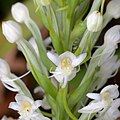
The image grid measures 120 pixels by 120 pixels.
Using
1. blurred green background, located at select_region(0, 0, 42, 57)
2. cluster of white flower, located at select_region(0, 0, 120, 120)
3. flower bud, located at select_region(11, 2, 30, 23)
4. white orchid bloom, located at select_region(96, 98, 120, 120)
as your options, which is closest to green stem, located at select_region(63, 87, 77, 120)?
cluster of white flower, located at select_region(0, 0, 120, 120)

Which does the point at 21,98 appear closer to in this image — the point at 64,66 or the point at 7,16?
the point at 64,66

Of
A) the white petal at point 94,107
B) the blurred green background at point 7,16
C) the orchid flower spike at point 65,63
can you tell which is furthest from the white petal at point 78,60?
the blurred green background at point 7,16

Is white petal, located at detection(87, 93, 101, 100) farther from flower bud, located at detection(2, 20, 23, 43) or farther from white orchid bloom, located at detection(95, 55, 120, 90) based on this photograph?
flower bud, located at detection(2, 20, 23, 43)

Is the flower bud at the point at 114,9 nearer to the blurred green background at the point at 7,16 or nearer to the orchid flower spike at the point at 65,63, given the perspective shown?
the orchid flower spike at the point at 65,63

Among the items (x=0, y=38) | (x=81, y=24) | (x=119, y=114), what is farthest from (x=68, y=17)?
(x=0, y=38)

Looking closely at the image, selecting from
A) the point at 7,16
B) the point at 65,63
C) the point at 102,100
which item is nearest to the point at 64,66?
the point at 65,63

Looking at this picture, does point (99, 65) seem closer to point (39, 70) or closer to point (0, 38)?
point (39, 70)
